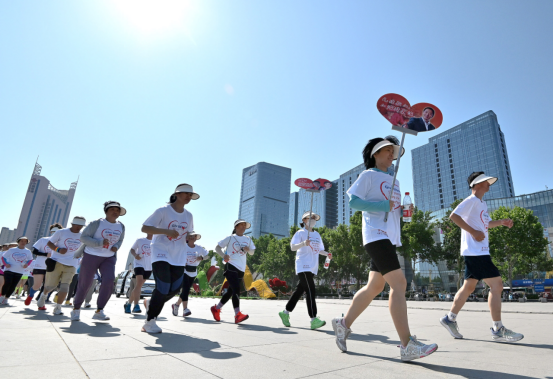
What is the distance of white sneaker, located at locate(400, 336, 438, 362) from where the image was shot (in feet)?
8.41

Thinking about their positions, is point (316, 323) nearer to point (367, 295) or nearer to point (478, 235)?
point (367, 295)

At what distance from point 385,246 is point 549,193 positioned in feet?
364

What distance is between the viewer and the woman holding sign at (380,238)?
2.79m

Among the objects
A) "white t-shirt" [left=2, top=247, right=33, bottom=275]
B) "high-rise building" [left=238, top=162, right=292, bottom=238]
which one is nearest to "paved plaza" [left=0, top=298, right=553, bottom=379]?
"white t-shirt" [left=2, top=247, right=33, bottom=275]

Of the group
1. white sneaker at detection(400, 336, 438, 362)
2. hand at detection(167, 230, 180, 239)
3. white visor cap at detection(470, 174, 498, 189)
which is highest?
white visor cap at detection(470, 174, 498, 189)

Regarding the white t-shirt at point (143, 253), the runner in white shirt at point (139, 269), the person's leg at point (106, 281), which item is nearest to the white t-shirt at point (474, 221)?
the person's leg at point (106, 281)

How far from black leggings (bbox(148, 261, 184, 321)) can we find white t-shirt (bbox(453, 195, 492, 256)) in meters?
4.07

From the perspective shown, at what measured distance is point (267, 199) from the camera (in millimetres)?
162875

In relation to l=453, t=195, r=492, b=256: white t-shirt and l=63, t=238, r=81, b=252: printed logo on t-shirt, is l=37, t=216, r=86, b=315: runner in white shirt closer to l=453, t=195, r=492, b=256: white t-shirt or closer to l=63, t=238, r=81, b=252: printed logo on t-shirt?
l=63, t=238, r=81, b=252: printed logo on t-shirt

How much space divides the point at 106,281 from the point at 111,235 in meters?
0.80

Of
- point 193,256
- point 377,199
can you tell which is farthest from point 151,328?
point 193,256

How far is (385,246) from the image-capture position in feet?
9.64

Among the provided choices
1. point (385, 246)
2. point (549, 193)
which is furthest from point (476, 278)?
point (549, 193)

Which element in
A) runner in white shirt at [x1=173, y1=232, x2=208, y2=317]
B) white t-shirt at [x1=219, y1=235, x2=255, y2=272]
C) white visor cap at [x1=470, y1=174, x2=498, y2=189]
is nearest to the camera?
white visor cap at [x1=470, y1=174, x2=498, y2=189]
